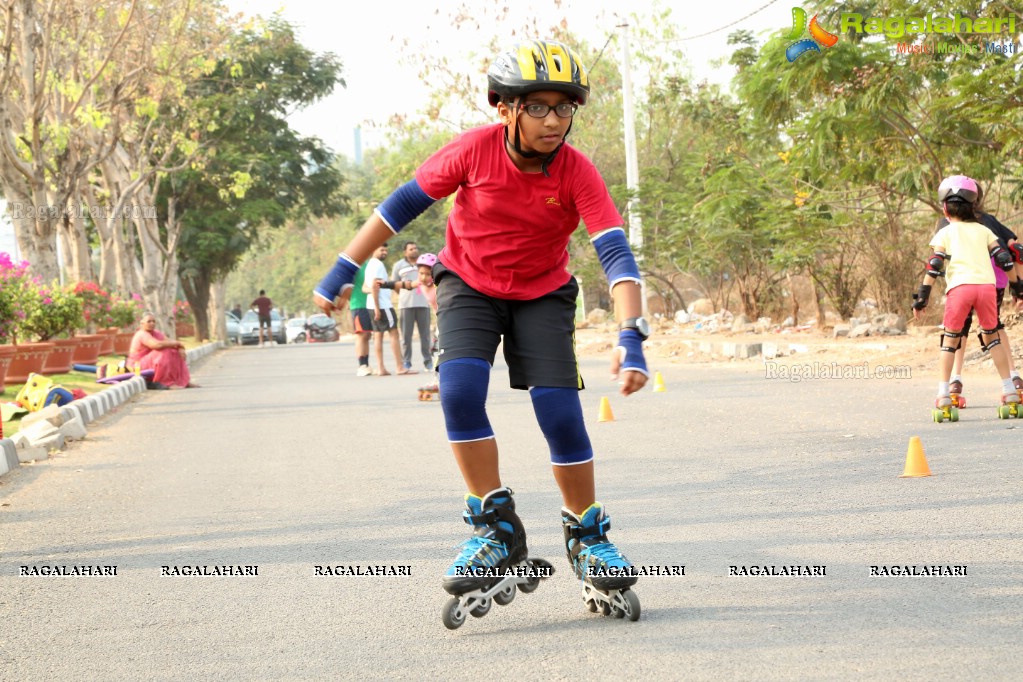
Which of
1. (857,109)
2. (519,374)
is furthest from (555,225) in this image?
(857,109)

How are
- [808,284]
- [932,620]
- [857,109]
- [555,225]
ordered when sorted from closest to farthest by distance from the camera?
[932,620] → [555,225] → [857,109] → [808,284]

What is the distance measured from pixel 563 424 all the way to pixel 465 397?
1.10 ft

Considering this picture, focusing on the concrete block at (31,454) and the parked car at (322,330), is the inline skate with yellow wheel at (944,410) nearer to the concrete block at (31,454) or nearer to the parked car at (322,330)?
the concrete block at (31,454)

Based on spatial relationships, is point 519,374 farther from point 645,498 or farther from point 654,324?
point 654,324

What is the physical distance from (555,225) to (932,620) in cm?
172

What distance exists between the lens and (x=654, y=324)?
96.8 ft

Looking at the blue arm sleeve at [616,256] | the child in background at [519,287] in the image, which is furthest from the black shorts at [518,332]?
the blue arm sleeve at [616,256]

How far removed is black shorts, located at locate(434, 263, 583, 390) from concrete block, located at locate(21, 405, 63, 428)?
7846 mm

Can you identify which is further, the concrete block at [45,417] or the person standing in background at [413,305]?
the person standing in background at [413,305]

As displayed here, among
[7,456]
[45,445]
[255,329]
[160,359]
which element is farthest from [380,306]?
[255,329]

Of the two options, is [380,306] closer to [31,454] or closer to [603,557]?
[31,454]

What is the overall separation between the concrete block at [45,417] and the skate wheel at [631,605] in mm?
8347

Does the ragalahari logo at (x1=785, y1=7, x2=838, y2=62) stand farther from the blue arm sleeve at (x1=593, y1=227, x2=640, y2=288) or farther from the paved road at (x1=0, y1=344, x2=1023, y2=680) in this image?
the blue arm sleeve at (x1=593, y1=227, x2=640, y2=288)

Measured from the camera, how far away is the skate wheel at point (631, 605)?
4.14m
